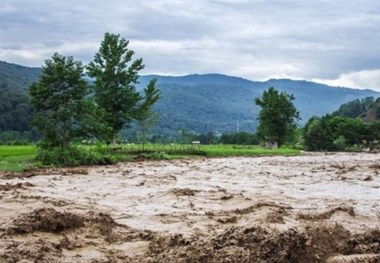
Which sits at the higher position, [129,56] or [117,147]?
[129,56]

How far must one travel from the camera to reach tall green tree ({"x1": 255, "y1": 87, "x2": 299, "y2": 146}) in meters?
86.4

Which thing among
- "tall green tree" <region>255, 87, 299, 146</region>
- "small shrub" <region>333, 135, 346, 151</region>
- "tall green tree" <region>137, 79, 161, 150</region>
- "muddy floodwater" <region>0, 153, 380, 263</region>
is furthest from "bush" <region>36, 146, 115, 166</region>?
"small shrub" <region>333, 135, 346, 151</region>

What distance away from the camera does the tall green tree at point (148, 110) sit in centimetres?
5784

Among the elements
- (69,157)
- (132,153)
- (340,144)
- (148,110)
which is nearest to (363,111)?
(340,144)

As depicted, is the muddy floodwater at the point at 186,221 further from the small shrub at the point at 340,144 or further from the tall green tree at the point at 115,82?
the small shrub at the point at 340,144

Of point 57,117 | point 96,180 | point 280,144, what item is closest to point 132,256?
point 96,180

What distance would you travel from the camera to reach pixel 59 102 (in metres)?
40.7

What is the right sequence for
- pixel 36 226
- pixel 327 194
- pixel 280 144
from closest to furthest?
pixel 36 226, pixel 327 194, pixel 280 144

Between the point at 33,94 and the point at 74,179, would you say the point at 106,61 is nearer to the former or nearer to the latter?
the point at 33,94

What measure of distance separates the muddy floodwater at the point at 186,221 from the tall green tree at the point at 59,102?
35.8 feet

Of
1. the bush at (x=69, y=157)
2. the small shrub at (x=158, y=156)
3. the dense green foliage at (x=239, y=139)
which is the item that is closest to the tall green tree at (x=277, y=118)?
the dense green foliage at (x=239, y=139)

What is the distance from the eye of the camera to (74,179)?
30250 millimetres

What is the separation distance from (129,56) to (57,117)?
59.2 feet

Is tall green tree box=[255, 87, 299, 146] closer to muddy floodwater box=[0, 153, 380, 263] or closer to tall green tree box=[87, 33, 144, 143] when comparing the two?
tall green tree box=[87, 33, 144, 143]
